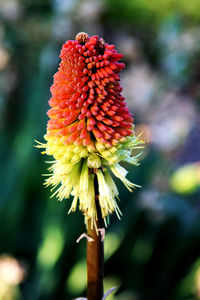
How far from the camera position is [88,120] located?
125cm

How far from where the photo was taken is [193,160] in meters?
5.59

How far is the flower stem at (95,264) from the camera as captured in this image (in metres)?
1.18

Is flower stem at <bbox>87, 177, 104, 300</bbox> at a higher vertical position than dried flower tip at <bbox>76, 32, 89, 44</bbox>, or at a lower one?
lower

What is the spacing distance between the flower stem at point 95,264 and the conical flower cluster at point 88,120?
9 cm

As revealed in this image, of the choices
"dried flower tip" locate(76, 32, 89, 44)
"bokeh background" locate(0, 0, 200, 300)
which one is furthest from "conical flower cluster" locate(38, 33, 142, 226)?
"bokeh background" locate(0, 0, 200, 300)

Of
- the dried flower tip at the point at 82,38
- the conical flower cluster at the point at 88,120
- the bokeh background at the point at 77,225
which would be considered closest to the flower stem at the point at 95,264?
the conical flower cluster at the point at 88,120

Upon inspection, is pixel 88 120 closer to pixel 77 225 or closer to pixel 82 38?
pixel 82 38

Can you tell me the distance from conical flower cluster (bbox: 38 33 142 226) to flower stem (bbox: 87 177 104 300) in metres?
0.09

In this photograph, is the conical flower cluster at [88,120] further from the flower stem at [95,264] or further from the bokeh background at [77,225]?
the bokeh background at [77,225]

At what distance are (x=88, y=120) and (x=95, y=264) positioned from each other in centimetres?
52

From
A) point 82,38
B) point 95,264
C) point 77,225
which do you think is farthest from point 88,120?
point 77,225

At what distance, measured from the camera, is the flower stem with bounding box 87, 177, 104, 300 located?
46.5 inches

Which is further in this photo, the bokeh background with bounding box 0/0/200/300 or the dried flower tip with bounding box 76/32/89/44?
the bokeh background with bounding box 0/0/200/300

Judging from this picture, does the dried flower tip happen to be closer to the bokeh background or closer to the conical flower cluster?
the conical flower cluster
